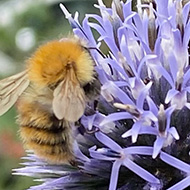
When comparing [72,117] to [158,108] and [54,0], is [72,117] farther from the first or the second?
[54,0]

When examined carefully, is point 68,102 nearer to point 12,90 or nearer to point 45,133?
point 45,133

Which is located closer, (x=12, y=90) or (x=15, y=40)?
(x=12, y=90)

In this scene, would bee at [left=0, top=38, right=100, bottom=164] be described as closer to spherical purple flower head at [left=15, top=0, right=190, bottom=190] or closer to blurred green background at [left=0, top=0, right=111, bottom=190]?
spherical purple flower head at [left=15, top=0, right=190, bottom=190]

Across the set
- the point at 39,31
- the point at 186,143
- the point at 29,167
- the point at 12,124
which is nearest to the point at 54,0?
the point at 39,31

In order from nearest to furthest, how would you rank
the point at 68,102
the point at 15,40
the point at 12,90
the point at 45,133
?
the point at 68,102, the point at 45,133, the point at 12,90, the point at 15,40

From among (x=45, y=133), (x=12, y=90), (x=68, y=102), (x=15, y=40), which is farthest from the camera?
(x=15, y=40)

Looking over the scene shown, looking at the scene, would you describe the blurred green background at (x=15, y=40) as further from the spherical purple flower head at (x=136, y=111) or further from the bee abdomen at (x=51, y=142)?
the bee abdomen at (x=51, y=142)

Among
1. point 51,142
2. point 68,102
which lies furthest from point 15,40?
point 68,102
